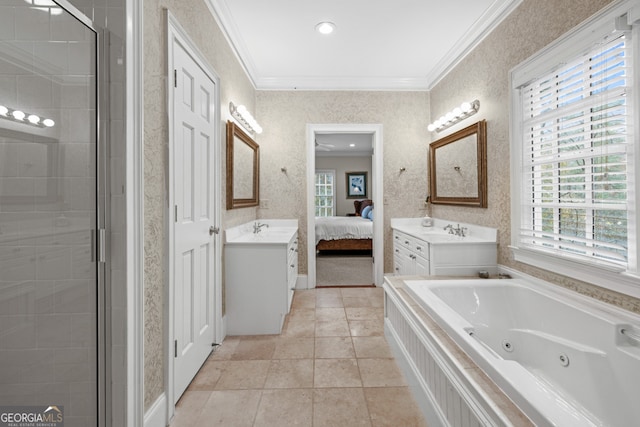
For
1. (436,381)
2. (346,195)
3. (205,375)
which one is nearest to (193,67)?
(205,375)

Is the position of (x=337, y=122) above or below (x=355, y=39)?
below

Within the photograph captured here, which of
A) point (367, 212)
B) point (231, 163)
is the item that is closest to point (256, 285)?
point (231, 163)

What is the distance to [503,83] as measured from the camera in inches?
96.3

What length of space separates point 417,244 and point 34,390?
277 cm

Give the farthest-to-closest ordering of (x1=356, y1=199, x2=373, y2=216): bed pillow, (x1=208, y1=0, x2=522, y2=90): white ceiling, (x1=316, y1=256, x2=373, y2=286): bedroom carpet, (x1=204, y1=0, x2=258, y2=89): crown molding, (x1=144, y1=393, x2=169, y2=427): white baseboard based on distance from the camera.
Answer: (x1=356, y1=199, x2=373, y2=216): bed pillow → (x1=316, y1=256, x2=373, y2=286): bedroom carpet → (x1=208, y1=0, x2=522, y2=90): white ceiling → (x1=204, y1=0, x2=258, y2=89): crown molding → (x1=144, y1=393, x2=169, y2=427): white baseboard

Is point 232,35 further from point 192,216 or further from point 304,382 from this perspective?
point 304,382

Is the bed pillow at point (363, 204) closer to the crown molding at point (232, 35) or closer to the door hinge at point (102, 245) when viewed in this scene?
the crown molding at point (232, 35)

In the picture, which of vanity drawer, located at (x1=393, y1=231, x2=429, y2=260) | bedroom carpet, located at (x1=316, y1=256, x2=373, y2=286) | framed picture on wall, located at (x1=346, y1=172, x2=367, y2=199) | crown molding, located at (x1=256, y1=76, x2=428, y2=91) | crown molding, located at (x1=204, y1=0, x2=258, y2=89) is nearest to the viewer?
crown molding, located at (x1=204, y1=0, x2=258, y2=89)

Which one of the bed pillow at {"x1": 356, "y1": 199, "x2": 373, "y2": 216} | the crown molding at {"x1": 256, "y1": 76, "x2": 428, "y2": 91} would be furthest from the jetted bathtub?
the bed pillow at {"x1": 356, "y1": 199, "x2": 373, "y2": 216}

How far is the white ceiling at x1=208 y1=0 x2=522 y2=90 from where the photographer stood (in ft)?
7.98

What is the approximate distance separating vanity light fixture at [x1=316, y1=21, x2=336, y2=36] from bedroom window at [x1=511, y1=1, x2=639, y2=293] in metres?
1.56

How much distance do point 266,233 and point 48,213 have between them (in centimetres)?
222

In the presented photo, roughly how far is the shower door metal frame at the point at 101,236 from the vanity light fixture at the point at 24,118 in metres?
0.15

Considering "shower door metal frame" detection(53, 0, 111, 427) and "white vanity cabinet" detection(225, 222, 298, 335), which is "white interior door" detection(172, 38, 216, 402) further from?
"shower door metal frame" detection(53, 0, 111, 427)
